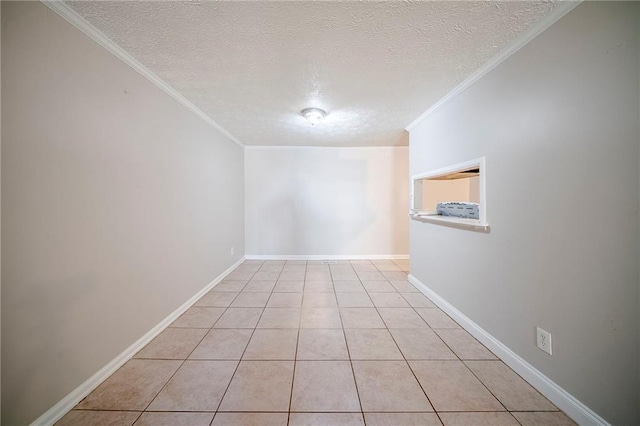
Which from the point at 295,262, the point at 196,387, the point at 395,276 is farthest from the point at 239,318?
the point at 395,276

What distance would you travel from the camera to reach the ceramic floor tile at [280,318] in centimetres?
198

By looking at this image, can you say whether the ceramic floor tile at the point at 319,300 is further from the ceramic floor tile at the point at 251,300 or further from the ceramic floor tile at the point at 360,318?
the ceramic floor tile at the point at 251,300

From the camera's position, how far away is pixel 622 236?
0.94 metres

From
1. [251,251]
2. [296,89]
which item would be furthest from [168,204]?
[251,251]

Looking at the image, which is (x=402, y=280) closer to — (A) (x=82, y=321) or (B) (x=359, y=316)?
(B) (x=359, y=316)

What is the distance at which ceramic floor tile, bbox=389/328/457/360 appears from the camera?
1.59 meters

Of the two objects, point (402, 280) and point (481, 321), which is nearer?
point (481, 321)

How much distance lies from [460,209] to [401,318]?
3.96 ft

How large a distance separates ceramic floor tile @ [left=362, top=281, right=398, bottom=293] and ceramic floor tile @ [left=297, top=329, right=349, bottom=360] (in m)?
1.06

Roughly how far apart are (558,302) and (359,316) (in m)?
1.44

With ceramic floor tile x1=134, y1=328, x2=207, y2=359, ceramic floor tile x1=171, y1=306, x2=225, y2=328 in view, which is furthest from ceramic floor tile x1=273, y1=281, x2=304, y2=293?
ceramic floor tile x1=134, y1=328, x2=207, y2=359

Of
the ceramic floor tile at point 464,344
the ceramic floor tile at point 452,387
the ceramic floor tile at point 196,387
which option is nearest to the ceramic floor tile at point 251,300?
the ceramic floor tile at point 196,387

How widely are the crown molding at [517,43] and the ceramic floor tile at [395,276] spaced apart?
7.66 ft

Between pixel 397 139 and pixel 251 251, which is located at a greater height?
pixel 397 139
